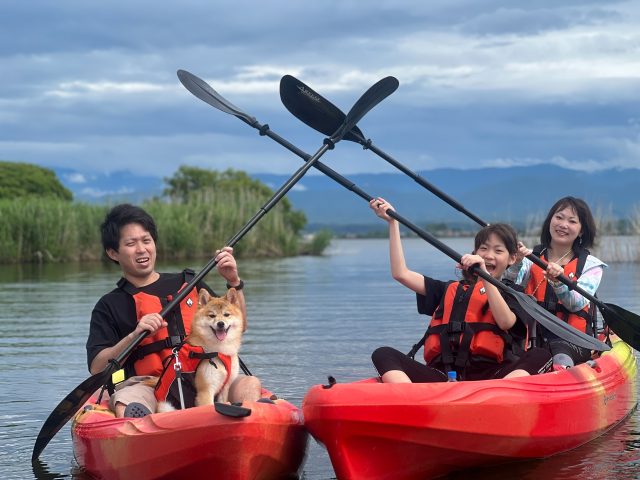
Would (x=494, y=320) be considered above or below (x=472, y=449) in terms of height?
above

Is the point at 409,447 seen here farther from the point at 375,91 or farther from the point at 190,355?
the point at 375,91

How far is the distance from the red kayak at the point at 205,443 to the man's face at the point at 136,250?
850mm

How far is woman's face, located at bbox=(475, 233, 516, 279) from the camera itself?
5.78m

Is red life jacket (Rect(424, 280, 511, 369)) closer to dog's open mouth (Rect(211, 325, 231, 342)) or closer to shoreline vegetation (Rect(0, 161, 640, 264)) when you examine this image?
dog's open mouth (Rect(211, 325, 231, 342))

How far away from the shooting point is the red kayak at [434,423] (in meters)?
4.72

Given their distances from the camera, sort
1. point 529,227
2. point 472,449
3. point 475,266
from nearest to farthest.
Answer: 1. point 472,449
2. point 475,266
3. point 529,227

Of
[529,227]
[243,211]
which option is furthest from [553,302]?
[243,211]

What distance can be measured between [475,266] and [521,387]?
2.32ft

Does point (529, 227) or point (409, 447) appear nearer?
point (409, 447)

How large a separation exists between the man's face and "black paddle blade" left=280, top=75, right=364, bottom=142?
6.43 ft

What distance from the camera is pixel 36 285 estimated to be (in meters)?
19.1

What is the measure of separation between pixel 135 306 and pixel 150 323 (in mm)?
421

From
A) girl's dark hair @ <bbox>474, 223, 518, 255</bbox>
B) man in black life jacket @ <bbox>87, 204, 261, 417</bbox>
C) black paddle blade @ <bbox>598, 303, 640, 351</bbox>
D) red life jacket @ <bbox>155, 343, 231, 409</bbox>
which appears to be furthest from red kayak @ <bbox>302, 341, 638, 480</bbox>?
black paddle blade @ <bbox>598, 303, 640, 351</bbox>

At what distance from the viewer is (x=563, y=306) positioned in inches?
261
